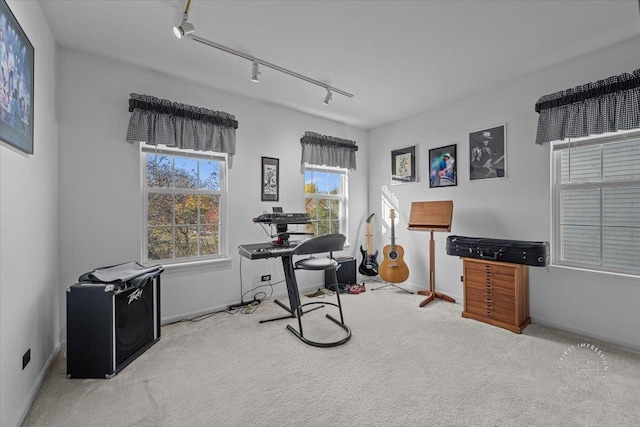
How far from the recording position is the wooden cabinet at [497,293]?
277 cm

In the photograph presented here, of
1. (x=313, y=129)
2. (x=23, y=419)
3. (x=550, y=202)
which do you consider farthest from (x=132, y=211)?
(x=550, y=202)

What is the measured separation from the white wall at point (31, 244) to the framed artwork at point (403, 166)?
411cm

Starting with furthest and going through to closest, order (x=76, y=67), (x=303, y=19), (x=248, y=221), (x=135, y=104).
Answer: (x=248, y=221)
(x=135, y=104)
(x=76, y=67)
(x=303, y=19)

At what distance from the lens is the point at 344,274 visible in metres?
4.30

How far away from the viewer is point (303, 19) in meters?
2.15

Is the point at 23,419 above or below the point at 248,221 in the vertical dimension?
below

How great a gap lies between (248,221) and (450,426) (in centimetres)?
283

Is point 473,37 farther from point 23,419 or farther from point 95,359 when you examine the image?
point 23,419

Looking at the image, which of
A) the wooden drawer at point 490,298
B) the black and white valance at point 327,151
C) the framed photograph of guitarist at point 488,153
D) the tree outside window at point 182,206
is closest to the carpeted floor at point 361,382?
the wooden drawer at point 490,298

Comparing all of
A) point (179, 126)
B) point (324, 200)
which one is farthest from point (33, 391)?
point (324, 200)

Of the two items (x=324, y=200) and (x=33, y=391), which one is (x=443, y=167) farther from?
(x=33, y=391)

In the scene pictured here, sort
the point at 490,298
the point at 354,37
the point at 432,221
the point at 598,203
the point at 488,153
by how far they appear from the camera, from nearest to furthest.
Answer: the point at 354,37
the point at 598,203
the point at 490,298
the point at 488,153
the point at 432,221

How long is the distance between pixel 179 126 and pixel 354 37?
1.99 metres

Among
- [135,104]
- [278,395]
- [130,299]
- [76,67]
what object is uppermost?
[76,67]
